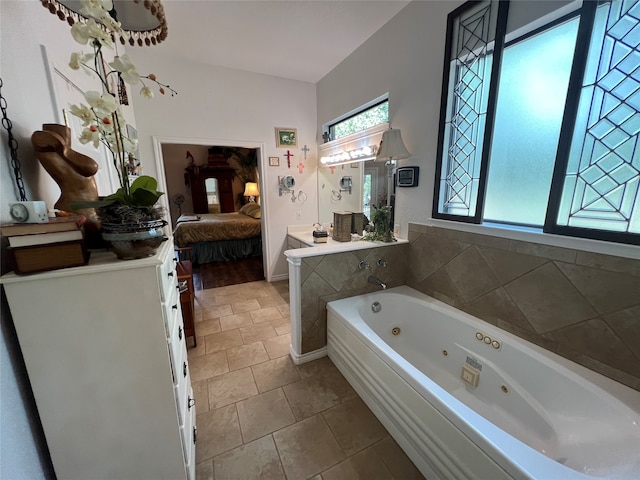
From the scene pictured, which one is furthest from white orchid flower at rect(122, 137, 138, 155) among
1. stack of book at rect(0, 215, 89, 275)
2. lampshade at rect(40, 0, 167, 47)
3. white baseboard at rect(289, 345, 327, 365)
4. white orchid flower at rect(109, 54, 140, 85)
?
white baseboard at rect(289, 345, 327, 365)

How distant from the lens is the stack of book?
75 centimetres

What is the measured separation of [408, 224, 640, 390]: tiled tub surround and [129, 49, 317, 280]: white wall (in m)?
2.29

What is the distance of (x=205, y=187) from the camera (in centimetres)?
713

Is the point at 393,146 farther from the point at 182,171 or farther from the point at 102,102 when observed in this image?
the point at 182,171

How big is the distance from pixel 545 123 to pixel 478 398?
71.5 inches

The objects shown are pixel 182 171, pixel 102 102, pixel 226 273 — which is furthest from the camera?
pixel 182 171

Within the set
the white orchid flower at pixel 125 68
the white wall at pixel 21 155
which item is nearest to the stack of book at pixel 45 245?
the white wall at pixel 21 155

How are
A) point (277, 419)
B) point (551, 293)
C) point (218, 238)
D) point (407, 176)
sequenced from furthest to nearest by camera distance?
1. point (218, 238)
2. point (407, 176)
3. point (277, 419)
4. point (551, 293)

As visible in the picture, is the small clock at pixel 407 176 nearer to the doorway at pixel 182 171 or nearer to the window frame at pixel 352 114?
the window frame at pixel 352 114

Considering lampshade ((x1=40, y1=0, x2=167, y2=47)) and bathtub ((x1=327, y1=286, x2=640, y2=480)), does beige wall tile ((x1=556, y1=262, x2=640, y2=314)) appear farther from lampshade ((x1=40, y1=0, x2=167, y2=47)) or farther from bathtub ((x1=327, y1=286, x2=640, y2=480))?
lampshade ((x1=40, y1=0, x2=167, y2=47))

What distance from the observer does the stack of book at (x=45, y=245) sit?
749 mm

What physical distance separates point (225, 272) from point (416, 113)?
3701 millimetres

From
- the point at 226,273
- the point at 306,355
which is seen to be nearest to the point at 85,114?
the point at 306,355

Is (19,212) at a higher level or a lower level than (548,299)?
higher
